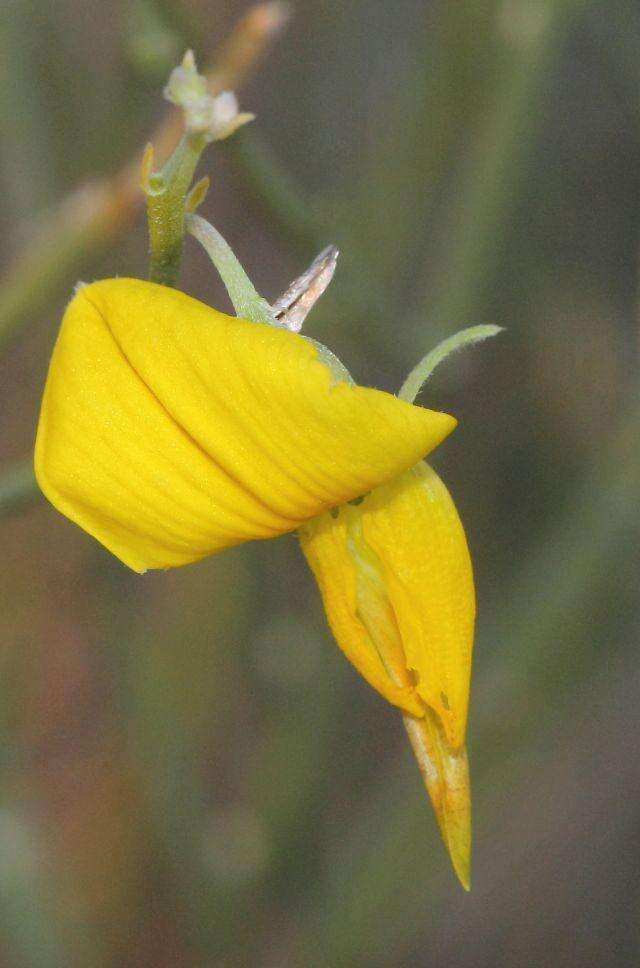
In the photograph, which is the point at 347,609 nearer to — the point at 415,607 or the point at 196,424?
the point at 415,607

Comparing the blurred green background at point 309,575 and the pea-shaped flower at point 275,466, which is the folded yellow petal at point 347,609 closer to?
the pea-shaped flower at point 275,466

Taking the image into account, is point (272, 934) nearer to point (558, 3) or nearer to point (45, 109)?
point (45, 109)

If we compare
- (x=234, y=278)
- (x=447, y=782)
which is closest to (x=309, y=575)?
(x=447, y=782)

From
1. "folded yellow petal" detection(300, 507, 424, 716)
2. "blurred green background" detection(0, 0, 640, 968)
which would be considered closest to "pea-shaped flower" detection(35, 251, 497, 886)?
"folded yellow petal" detection(300, 507, 424, 716)

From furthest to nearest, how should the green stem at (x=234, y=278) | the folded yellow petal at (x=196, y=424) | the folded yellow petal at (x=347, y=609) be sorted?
the folded yellow petal at (x=347, y=609)
the green stem at (x=234, y=278)
the folded yellow petal at (x=196, y=424)

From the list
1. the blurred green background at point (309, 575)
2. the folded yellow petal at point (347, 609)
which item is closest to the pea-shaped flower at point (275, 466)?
the folded yellow petal at point (347, 609)

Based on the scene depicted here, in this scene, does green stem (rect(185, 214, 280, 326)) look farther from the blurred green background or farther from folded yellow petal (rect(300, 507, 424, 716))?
the blurred green background

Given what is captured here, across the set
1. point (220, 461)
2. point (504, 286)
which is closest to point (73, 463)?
point (220, 461)
